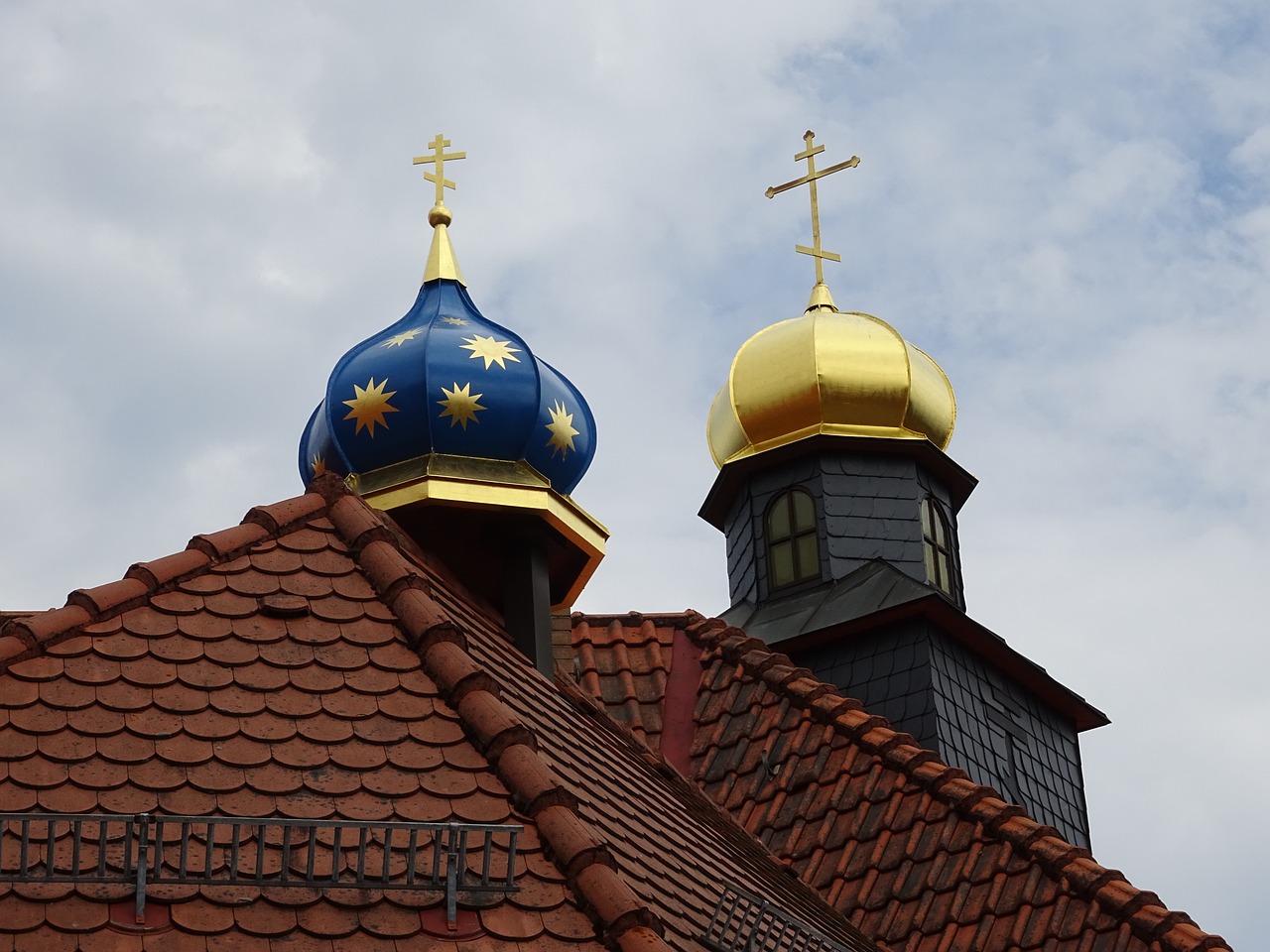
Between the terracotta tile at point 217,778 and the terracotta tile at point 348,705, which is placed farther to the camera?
the terracotta tile at point 348,705

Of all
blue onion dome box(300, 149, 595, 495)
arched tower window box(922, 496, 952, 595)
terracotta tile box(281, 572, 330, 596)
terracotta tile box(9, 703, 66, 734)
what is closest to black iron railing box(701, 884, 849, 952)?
terracotta tile box(281, 572, 330, 596)

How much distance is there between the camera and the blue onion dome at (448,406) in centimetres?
1152

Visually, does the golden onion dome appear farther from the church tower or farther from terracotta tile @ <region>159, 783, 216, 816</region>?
terracotta tile @ <region>159, 783, 216, 816</region>

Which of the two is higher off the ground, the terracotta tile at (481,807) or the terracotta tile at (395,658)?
the terracotta tile at (395,658)

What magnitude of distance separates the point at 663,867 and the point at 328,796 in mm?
1632

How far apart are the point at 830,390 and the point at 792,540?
50.2 inches

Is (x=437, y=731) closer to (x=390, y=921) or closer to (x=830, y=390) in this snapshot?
(x=390, y=921)

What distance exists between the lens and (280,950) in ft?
23.6

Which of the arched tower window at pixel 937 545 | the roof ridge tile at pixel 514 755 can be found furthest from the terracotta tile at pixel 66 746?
the arched tower window at pixel 937 545

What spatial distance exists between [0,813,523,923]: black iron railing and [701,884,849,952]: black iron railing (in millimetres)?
1128

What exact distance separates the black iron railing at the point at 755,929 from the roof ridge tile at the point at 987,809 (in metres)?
2.08

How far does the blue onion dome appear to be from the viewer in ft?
37.8

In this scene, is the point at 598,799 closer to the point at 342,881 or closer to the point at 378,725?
the point at 378,725

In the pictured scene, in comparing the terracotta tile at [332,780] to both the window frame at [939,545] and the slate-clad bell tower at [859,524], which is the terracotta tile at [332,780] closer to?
the slate-clad bell tower at [859,524]
